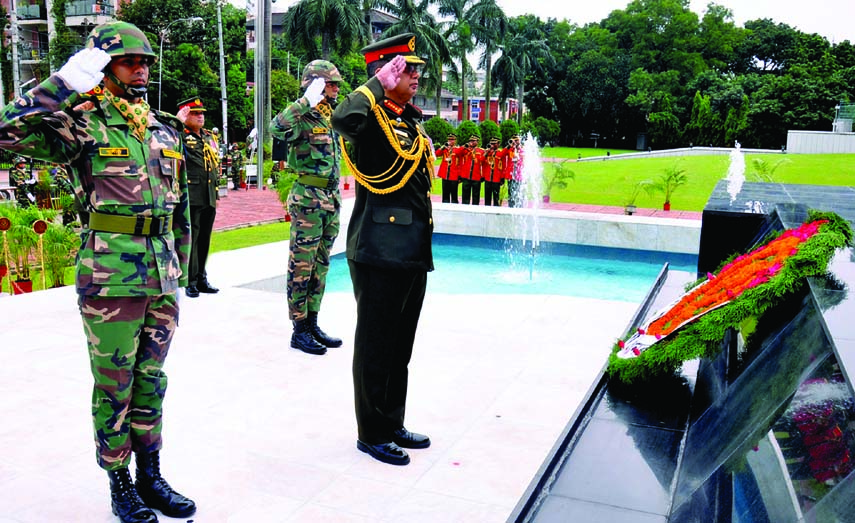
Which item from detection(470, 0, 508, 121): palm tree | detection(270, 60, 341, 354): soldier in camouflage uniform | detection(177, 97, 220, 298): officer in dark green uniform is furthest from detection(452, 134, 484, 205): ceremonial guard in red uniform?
detection(470, 0, 508, 121): palm tree

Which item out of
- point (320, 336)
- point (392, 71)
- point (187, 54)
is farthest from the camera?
point (187, 54)

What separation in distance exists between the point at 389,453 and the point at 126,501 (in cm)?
112

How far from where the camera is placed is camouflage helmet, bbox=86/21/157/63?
104 inches

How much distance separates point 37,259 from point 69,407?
4691 millimetres

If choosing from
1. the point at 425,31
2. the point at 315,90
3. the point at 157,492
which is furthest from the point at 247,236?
the point at 425,31

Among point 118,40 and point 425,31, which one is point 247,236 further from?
point 425,31

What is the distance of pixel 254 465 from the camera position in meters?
3.33

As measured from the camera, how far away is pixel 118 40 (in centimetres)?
264

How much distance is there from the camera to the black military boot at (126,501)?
2773mm

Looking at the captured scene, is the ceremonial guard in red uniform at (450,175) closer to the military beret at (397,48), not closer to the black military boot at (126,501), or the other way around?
the military beret at (397,48)

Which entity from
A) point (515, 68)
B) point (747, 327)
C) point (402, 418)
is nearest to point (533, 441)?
point (402, 418)

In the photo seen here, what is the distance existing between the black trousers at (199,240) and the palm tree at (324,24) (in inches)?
1059

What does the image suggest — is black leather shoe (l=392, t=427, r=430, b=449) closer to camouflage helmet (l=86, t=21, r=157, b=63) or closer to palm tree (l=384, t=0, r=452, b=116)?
camouflage helmet (l=86, t=21, r=157, b=63)

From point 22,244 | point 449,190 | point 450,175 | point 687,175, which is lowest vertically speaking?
point 22,244
